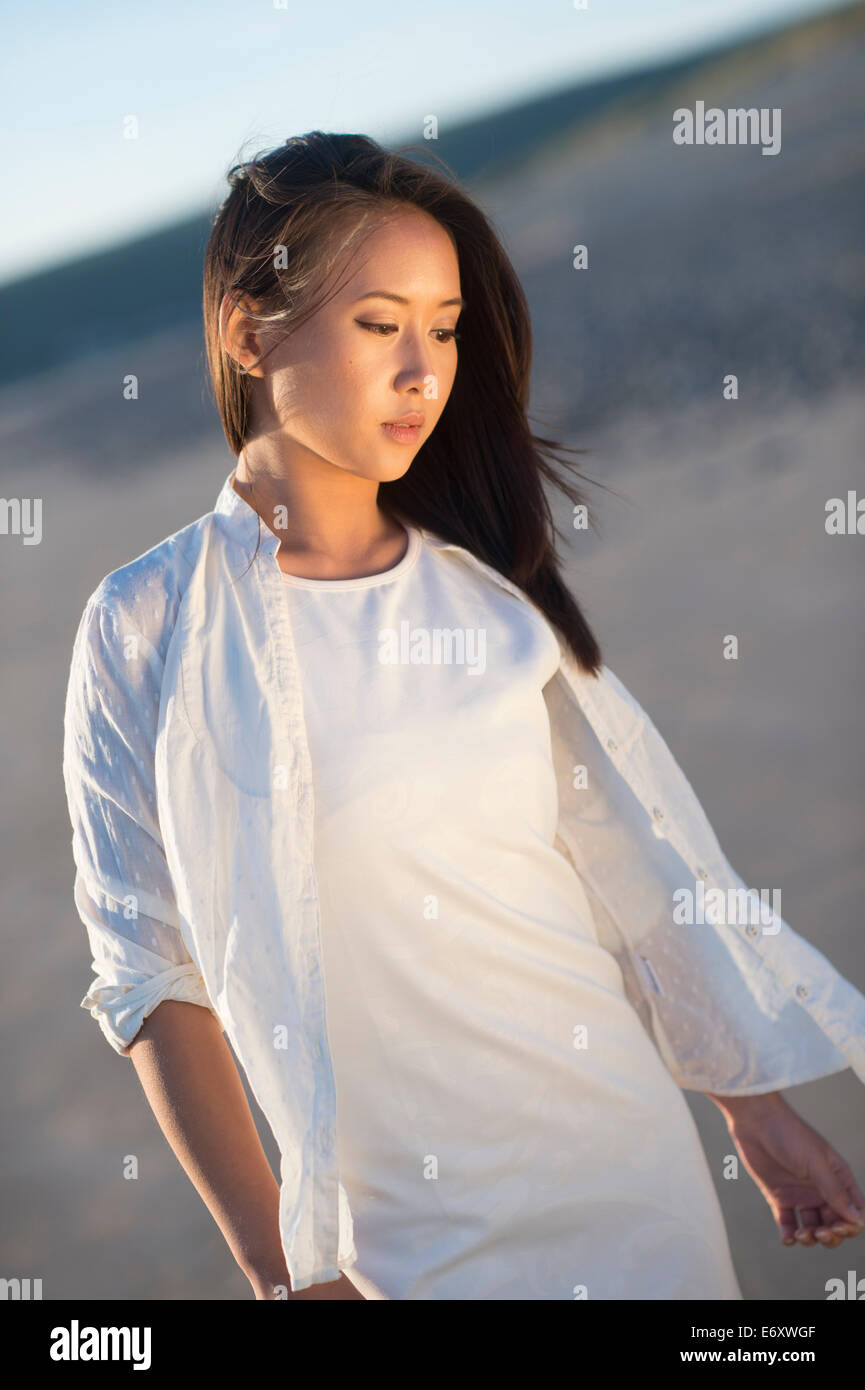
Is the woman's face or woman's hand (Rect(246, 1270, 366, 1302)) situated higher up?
the woman's face

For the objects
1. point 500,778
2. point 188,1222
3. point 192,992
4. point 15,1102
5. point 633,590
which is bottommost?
point 188,1222

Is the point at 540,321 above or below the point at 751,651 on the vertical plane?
above

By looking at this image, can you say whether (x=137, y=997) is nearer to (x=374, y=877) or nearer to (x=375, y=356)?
(x=374, y=877)

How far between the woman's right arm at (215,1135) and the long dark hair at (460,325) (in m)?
0.57

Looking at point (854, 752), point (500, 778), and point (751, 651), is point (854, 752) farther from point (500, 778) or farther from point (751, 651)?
point (500, 778)

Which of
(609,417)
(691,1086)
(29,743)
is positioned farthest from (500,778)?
(609,417)

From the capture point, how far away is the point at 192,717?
118cm

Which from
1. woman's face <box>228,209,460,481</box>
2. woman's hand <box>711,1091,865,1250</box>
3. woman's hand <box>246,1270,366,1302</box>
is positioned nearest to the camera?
woman's hand <box>246,1270,366,1302</box>

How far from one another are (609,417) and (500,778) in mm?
1858

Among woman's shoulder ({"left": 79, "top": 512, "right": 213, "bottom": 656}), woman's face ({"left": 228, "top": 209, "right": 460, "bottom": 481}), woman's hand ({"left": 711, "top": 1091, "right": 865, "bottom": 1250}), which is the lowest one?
woman's hand ({"left": 711, "top": 1091, "right": 865, "bottom": 1250})

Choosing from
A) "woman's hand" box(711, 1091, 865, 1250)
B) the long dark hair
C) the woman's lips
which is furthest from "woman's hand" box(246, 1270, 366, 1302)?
the woman's lips

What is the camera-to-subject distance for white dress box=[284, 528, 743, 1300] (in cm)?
119

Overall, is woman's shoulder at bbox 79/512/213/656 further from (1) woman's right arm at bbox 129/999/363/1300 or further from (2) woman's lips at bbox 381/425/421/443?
(1) woman's right arm at bbox 129/999/363/1300

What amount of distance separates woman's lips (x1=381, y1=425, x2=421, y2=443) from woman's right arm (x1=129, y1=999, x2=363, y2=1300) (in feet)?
1.87
